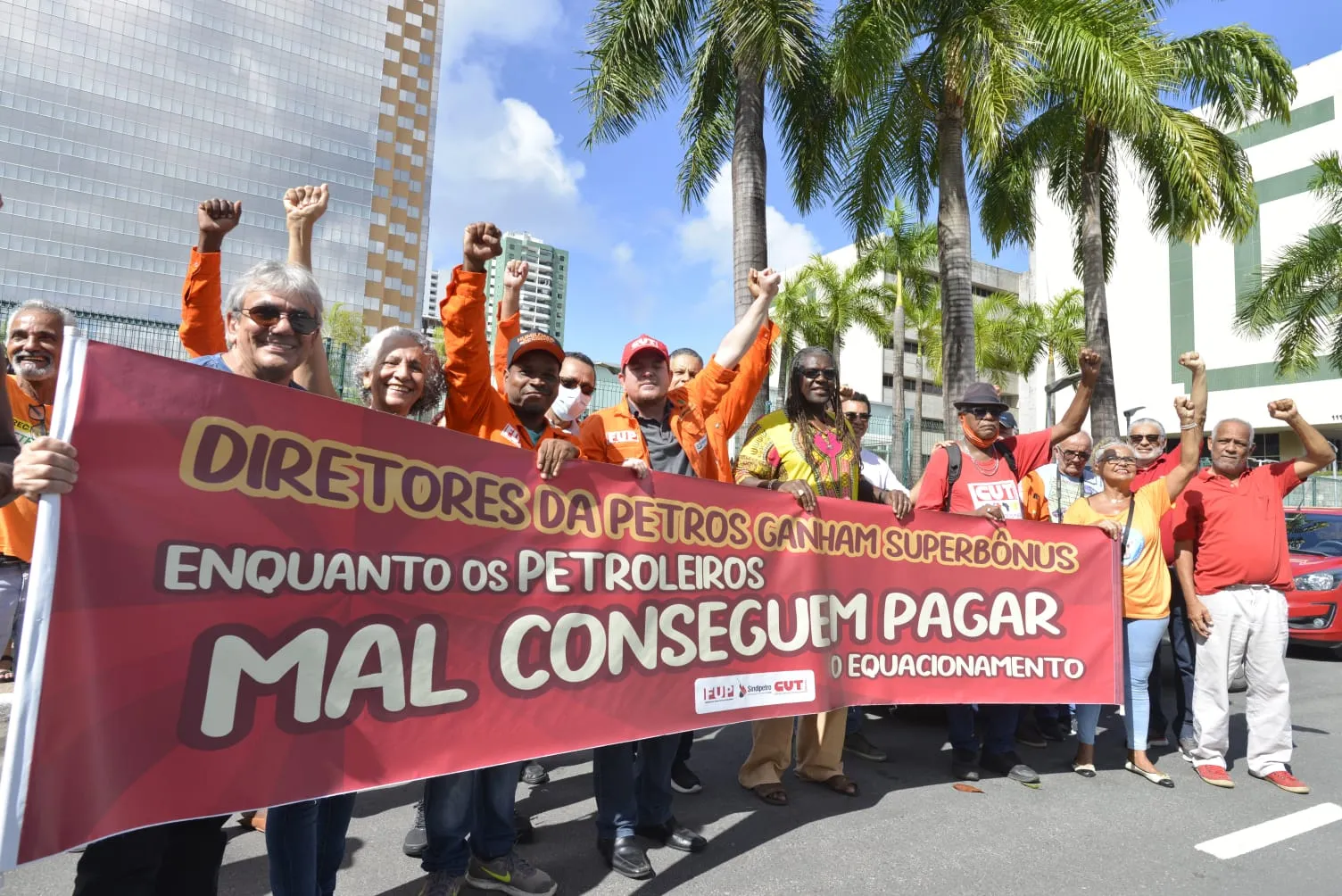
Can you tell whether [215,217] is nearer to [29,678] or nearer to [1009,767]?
[29,678]

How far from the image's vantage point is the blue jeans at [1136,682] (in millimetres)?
4586

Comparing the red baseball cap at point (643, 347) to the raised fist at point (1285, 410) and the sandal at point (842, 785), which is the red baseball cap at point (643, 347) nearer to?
the sandal at point (842, 785)

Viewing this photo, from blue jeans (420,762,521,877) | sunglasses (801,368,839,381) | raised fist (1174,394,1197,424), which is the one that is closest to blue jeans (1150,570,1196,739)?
raised fist (1174,394,1197,424)

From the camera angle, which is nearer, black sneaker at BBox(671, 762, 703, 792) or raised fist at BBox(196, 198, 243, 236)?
raised fist at BBox(196, 198, 243, 236)

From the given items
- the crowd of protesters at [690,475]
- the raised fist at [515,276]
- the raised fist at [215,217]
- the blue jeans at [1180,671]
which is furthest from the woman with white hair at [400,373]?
the blue jeans at [1180,671]

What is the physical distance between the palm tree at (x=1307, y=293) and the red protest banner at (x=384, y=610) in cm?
2214

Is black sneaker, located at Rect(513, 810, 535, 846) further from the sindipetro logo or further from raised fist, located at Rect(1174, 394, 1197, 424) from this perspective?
raised fist, located at Rect(1174, 394, 1197, 424)

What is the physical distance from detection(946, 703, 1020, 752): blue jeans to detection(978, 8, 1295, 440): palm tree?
10.1 meters

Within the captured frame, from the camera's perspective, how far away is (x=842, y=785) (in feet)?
13.8

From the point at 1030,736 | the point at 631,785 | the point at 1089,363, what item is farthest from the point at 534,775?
the point at 1089,363

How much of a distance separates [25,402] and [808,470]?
137 inches

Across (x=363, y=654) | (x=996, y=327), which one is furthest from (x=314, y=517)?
(x=996, y=327)

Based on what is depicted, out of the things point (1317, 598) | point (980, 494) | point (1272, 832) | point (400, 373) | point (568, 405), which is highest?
point (568, 405)

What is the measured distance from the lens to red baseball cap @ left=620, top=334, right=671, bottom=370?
360 centimetres
